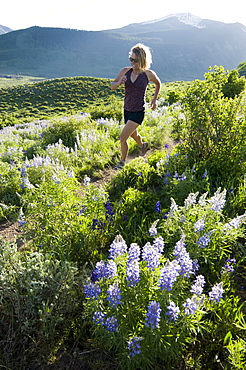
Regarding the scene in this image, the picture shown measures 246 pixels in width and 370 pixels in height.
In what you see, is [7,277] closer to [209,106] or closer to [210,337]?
[210,337]

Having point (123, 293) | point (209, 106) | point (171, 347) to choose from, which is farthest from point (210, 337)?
point (209, 106)

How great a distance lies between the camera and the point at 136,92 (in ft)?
15.3

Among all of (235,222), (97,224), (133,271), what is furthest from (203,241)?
(97,224)

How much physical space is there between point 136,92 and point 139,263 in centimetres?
371

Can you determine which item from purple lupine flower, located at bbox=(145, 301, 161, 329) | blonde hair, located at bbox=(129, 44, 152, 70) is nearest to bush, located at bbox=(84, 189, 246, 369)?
purple lupine flower, located at bbox=(145, 301, 161, 329)

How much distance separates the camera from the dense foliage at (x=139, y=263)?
1835mm

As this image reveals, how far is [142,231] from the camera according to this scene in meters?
3.05

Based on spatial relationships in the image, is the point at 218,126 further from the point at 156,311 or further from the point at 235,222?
the point at 156,311

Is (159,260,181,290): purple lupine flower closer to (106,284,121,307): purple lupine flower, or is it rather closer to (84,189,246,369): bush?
(84,189,246,369): bush

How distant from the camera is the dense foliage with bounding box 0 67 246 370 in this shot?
183cm

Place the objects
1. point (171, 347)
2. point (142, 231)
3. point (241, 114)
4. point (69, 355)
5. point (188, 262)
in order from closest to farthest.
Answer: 1. point (171, 347)
2. point (188, 262)
3. point (69, 355)
4. point (142, 231)
5. point (241, 114)

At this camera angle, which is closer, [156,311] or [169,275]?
→ [156,311]

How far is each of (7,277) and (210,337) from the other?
6.54 ft

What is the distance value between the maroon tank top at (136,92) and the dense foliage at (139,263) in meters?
0.93
